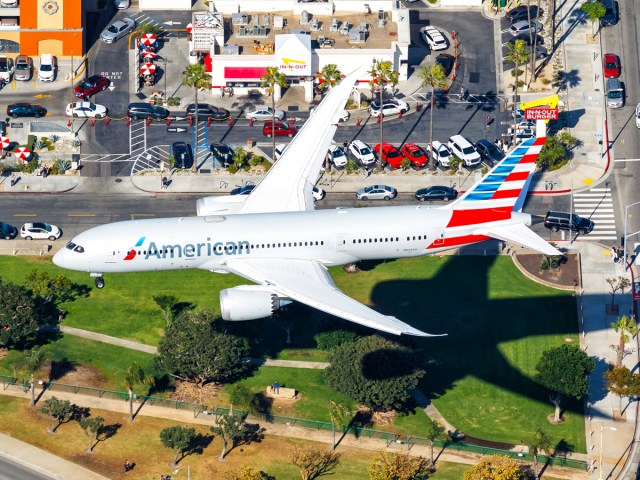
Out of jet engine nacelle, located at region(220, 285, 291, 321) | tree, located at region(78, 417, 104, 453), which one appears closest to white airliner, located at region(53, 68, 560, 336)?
jet engine nacelle, located at region(220, 285, 291, 321)

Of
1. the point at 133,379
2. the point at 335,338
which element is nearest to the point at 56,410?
the point at 133,379

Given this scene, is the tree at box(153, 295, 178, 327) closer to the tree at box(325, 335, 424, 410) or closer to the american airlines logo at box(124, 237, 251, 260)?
the american airlines logo at box(124, 237, 251, 260)

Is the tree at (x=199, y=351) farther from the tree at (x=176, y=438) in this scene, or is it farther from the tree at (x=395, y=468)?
the tree at (x=395, y=468)

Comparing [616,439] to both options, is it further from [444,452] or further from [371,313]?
[371,313]

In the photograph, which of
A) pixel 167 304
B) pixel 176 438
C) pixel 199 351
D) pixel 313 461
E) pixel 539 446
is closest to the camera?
pixel 176 438

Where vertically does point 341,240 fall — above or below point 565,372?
above

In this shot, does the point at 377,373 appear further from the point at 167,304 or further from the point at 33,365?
the point at 33,365

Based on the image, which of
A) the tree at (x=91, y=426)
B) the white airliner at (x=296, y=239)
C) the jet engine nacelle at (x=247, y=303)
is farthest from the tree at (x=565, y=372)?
the tree at (x=91, y=426)
